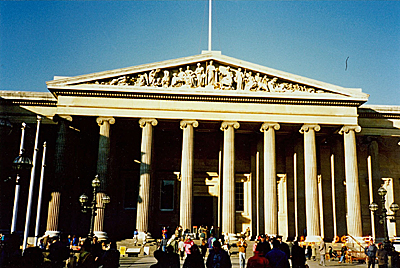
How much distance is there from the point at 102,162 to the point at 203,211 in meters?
12.1

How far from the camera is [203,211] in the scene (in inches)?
1590

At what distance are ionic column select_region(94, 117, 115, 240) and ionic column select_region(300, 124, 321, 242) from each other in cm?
1535

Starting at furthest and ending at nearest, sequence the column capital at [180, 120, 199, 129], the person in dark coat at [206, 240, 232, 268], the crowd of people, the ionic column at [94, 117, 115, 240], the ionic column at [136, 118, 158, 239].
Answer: the column capital at [180, 120, 199, 129] → the ionic column at [136, 118, 158, 239] → the ionic column at [94, 117, 115, 240] → the person in dark coat at [206, 240, 232, 268] → the crowd of people

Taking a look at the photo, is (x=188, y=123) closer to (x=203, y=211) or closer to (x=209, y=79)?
(x=209, y=79)

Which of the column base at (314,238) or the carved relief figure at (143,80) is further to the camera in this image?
the carved relief figure at (143,80)

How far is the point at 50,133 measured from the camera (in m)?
36.4

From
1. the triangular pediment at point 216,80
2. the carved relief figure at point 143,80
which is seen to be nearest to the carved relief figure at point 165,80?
the triangular pediment at point 216,80

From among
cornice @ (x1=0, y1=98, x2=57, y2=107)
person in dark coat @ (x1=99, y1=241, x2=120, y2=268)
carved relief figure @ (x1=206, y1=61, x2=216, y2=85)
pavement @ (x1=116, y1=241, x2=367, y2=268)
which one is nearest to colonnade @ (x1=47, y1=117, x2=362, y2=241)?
pavement @ (x1=116, y1=241, x2=367, y2=268)

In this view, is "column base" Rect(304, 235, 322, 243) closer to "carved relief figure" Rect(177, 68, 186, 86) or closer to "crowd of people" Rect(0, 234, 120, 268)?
"carved relief figure" Rect(177, 68, 186, 86)

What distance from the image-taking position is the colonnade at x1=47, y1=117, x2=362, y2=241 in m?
32.2

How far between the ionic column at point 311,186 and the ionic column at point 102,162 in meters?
15.4

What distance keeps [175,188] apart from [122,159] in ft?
18.7

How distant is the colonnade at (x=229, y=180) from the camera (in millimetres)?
32156

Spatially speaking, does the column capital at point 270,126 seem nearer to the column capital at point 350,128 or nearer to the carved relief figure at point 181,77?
the column capital at point 350,128
